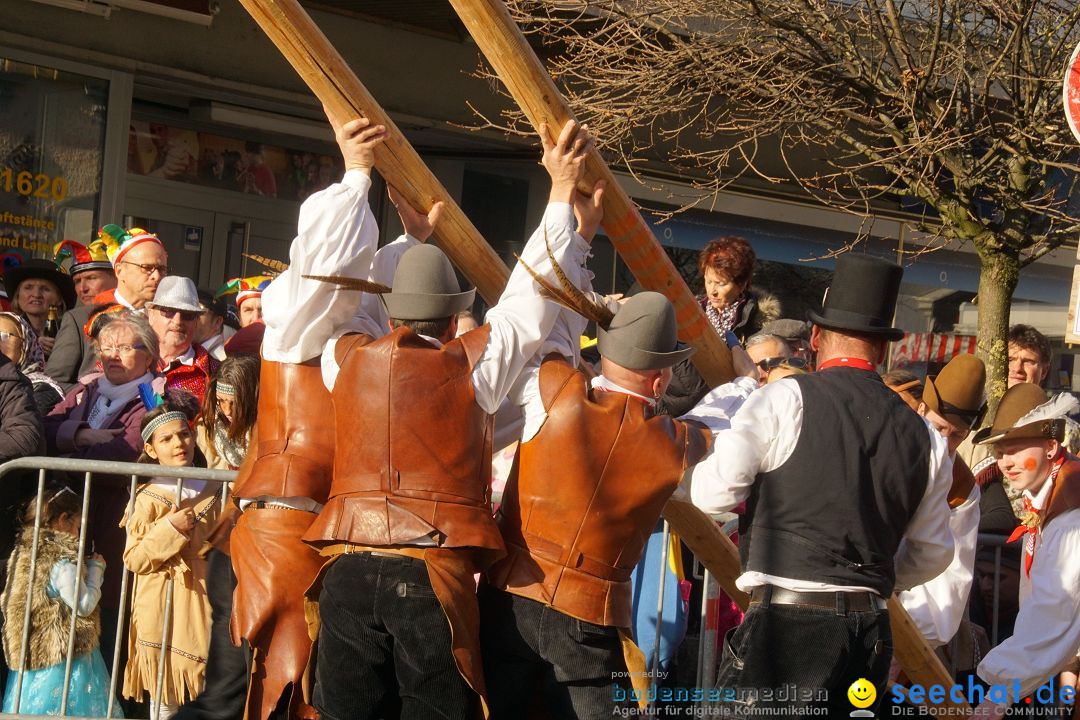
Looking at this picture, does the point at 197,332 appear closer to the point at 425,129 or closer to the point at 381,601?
the point at 381,601

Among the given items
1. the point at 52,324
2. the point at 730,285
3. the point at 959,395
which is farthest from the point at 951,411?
the point at 52,324

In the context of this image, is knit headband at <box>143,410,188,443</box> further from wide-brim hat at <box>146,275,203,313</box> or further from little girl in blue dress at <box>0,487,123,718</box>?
wide-brim hat at <box>146,275,203,313</box>

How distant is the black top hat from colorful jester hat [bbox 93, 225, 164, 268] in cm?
395

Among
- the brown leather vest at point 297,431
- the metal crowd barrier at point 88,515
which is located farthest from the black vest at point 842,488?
the metal crowd barrier at point 88,515

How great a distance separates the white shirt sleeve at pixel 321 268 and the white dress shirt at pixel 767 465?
108 cm

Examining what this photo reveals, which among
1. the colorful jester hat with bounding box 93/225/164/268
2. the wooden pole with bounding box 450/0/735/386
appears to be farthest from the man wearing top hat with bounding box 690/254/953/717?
the colorful jester hat with bounding box 93/225/164/268

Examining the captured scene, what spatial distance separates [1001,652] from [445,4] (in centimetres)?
661

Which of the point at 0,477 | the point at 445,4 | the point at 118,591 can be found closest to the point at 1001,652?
the point at 118,591

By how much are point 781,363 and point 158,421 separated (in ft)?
7.62

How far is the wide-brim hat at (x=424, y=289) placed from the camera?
147 inches

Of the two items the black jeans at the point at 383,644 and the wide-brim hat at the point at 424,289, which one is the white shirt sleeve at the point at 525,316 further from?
the black jeans at the point at 383,644

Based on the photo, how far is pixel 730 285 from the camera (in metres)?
5.68

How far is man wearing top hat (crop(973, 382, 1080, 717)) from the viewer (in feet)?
14.1

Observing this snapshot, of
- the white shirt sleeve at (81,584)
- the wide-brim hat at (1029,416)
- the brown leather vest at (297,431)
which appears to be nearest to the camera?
the brown leather vest at (297,431)
